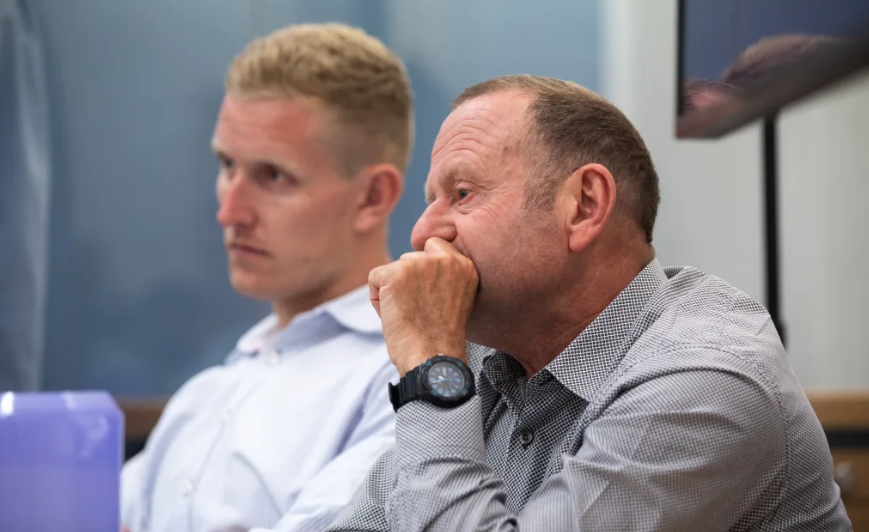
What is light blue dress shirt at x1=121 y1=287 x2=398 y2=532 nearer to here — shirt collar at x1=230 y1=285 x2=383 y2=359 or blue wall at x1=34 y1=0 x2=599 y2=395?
shirt collar at x1=230 y1=285 x2=383 y2=359

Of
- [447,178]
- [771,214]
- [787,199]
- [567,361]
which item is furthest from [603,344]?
[787,199]

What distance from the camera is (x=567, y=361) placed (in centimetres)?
103

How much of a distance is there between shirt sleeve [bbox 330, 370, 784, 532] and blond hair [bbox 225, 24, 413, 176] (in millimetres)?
851

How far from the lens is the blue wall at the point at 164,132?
2.54 meters

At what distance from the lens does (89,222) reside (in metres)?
2.54

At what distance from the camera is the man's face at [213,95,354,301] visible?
1610 mm

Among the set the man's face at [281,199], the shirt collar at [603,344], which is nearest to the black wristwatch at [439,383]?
the shirt collar at [603,344]

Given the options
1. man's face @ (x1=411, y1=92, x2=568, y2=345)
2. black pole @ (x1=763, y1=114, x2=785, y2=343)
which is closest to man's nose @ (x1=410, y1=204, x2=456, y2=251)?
man's face @ (x1=411, y1=92, x2=568, y2=345)

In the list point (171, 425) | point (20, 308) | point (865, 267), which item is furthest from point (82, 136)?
point (865, 267)

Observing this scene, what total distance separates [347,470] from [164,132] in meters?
1.57

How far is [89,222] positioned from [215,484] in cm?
130

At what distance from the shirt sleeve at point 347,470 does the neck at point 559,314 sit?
0.29 m

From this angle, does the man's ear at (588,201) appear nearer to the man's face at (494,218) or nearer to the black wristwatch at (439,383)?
the man's face at (494,218)

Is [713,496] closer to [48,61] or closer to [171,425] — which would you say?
[171,425]
